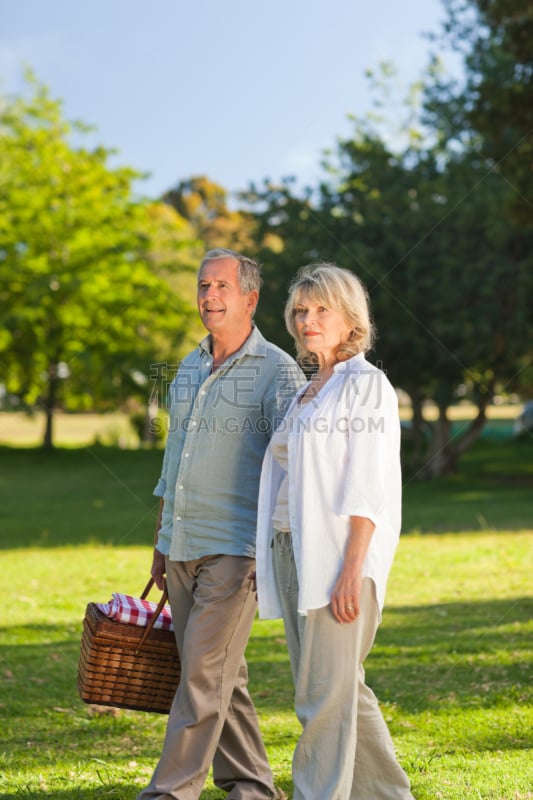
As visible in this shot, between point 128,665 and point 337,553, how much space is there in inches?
48.9

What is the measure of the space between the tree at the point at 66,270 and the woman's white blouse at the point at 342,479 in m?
27.2

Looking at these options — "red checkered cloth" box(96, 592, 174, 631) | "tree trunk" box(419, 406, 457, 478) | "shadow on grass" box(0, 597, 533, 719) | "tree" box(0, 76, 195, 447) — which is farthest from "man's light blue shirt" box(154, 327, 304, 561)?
"tree" box(0, 76, 195, 447)

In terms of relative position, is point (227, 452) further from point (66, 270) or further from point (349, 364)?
point (66, 270)

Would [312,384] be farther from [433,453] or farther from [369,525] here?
[433,453]

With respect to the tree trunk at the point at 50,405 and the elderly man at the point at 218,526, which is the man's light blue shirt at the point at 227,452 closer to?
the elderly man at the point at 218,526

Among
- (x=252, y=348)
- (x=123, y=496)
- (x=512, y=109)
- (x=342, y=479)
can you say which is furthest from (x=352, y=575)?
(x=123, y=496)

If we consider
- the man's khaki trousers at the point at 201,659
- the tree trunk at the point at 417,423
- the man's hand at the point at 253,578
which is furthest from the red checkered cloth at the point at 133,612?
the tree trunk at the point at 417,423

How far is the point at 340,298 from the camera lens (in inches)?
133

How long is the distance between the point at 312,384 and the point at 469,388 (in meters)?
21.5

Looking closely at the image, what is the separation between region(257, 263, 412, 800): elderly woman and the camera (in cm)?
319

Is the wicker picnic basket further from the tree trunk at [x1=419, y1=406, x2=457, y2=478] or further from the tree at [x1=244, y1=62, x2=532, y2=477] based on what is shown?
the tree trunk at [x1=419, y1=406, x2=457, y2=478]

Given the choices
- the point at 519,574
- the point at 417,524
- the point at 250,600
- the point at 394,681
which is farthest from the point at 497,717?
the point at 417,524

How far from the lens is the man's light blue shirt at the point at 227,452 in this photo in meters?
3.74

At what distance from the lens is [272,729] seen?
205 inches
